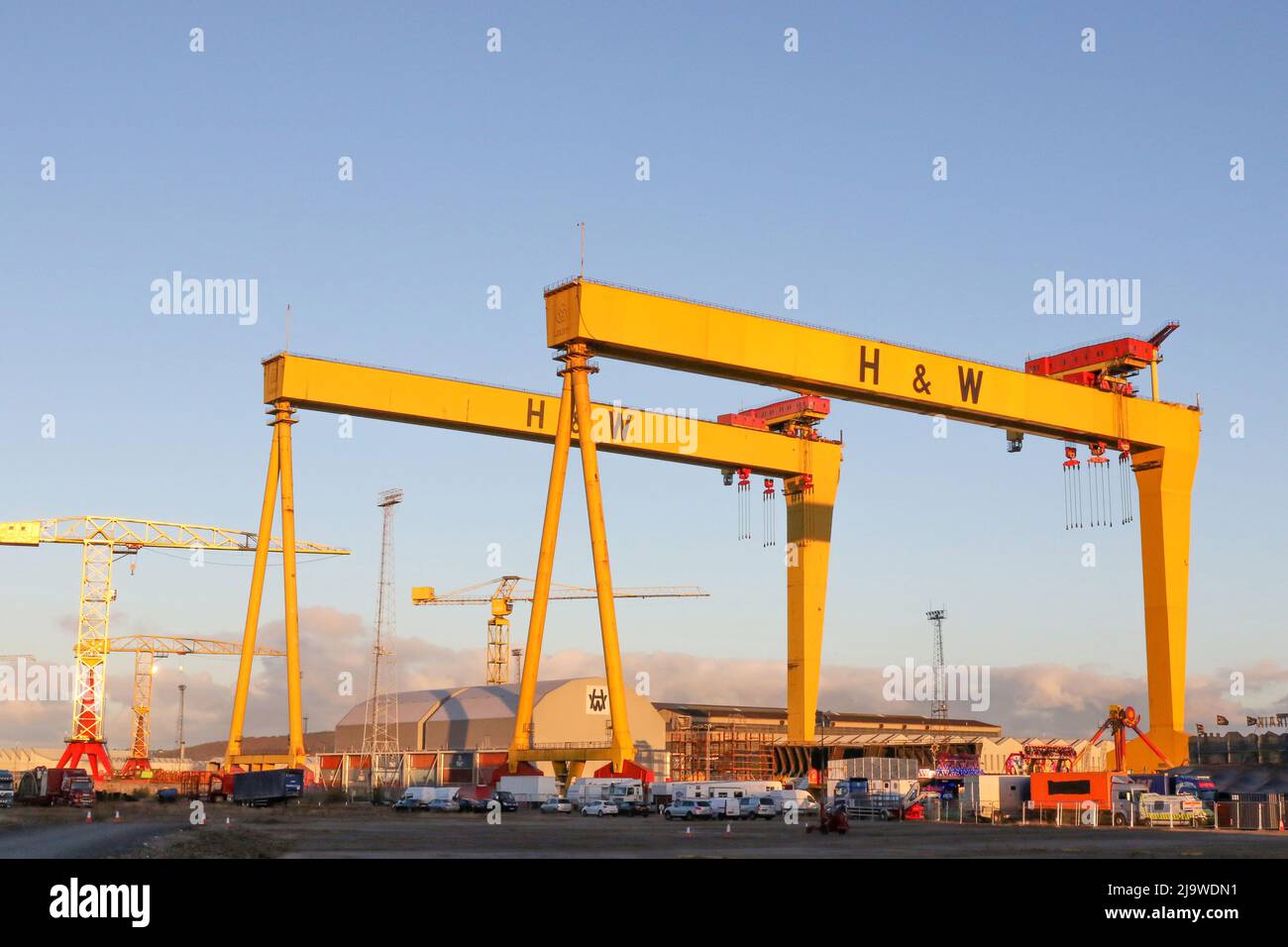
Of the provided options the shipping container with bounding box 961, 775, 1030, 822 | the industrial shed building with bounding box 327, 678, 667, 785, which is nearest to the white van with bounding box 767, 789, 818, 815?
A: the shipping container with bounding box 961, 775, 1030, 822

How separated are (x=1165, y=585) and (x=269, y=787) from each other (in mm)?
37775

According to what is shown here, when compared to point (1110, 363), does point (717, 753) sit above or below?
below

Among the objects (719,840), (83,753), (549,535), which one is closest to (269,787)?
(549,535)

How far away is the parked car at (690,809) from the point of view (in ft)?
155

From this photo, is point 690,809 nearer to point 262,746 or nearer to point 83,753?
point 83,753

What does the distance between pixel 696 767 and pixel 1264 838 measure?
166ft

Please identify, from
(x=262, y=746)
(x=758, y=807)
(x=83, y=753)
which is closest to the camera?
(x=758, y=807)

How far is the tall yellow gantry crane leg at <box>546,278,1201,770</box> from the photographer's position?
47.4m

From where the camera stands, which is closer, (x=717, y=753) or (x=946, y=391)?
(x=946, y=391)

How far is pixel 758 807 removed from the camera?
48.9 meters

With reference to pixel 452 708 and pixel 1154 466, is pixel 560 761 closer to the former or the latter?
pixel 1154 466

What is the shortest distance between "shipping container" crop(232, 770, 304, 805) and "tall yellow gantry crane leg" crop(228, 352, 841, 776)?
2874mm

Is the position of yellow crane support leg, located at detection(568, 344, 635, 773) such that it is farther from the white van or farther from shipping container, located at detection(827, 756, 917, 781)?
shipping container, located at detection(827, 756, 917, 781)

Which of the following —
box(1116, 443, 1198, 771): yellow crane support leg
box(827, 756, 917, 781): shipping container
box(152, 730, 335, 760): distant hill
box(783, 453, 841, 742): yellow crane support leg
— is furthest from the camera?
box(152, 730, 335, 760): distant hill
